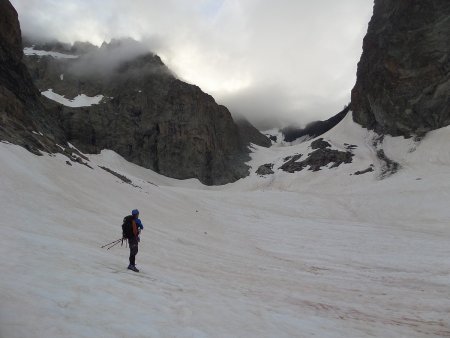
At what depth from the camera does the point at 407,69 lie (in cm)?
8919

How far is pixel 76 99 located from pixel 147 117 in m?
19.7

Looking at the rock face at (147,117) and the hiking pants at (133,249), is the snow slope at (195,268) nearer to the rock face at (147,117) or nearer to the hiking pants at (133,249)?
the hiking pants at (133,249)

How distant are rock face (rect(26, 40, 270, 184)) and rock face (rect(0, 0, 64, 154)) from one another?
4340cm

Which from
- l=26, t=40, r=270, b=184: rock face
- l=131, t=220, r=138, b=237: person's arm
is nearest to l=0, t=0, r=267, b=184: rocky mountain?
l=26, t=40, r=270, b=184: rock face

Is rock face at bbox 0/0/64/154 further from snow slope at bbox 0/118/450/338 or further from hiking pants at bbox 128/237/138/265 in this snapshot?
hiking pants at bbox 128/237/138/265

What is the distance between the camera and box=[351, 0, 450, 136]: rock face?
83312 mm

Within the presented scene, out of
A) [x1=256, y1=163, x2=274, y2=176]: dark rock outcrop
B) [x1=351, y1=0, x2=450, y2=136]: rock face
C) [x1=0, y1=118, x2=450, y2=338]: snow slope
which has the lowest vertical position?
[x1=0, y1=118, x2=450, y2=338]: snow slope

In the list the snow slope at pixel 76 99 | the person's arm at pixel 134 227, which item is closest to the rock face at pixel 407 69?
the snow slope at pixel 76 99

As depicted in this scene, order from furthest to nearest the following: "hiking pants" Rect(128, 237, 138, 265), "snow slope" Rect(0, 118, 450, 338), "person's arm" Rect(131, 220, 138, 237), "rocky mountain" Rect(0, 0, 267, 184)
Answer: "rocky mountain" Rect(0, 0, 267, 184), "person's arm" Rect(131, 220, 138, 237), "hiking pants" Rect(128, 237, 138, 265), "snow slope" Rect(0, 118, 450, 338)

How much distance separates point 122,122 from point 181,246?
302ft

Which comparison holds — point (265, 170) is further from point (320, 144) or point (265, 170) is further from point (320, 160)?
point (320, 160)

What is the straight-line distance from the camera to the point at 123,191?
113 feet

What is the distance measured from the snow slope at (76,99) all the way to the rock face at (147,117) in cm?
164

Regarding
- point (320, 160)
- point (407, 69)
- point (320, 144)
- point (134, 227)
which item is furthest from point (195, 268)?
point (407, 69)
